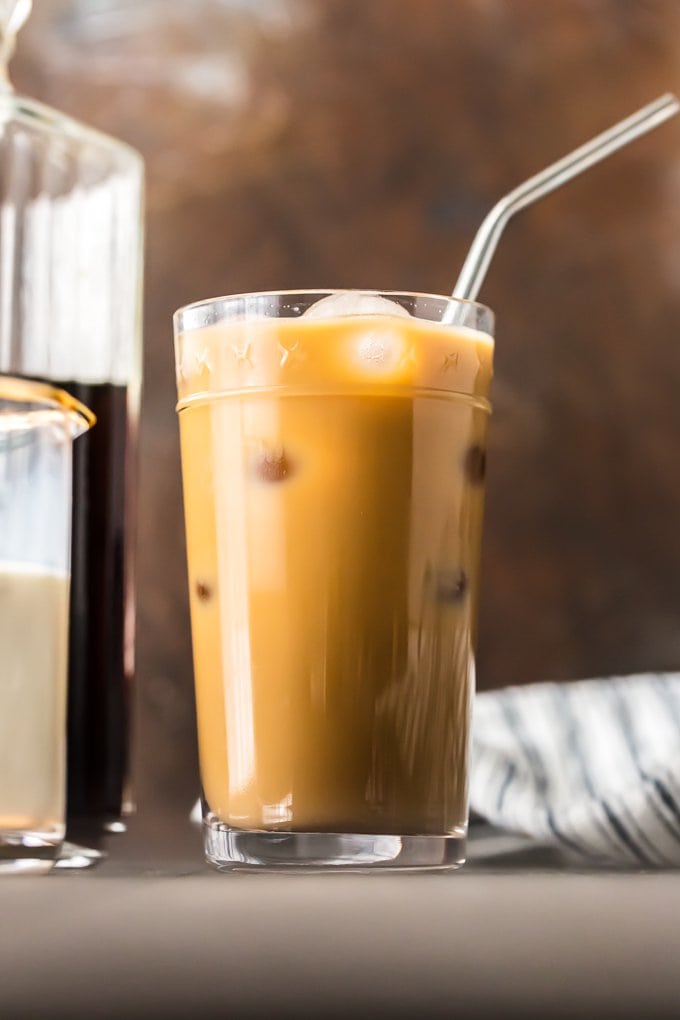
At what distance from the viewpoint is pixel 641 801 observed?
56 centimetres

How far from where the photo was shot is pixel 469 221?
99 cm

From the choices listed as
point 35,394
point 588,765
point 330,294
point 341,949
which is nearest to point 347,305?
point 330,294

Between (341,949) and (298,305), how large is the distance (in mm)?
246

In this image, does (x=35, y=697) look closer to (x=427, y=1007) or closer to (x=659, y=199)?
(x=427, y=1007)

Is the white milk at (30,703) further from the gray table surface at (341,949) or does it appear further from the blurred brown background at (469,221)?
the blurred brown background at (469,221)

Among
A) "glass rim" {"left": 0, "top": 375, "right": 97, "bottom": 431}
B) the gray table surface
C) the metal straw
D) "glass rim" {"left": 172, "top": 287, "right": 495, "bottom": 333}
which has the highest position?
the metal straw

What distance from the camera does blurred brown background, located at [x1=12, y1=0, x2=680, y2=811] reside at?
0.97 m

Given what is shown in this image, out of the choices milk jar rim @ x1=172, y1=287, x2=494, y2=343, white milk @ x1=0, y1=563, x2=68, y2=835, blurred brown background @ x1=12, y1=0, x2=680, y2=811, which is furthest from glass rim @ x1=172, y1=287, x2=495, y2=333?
blurred brown background @ x1=12, y1=0, x2=680, y2=811

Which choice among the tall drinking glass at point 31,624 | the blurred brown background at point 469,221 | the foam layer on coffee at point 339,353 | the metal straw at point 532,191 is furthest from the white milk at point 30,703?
the blurred brown background at point 469,221

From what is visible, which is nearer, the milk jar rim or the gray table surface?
the gray table surface

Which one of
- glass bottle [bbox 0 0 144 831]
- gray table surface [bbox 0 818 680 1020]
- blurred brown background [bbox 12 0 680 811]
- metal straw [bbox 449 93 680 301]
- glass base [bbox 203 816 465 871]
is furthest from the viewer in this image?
blurred brown background [bbox 12 0 680 811]

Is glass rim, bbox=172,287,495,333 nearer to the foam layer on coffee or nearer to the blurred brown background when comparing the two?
the foam layer on coffee

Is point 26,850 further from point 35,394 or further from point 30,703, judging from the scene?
point 35,394

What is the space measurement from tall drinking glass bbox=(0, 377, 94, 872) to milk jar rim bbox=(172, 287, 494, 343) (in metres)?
0.08
